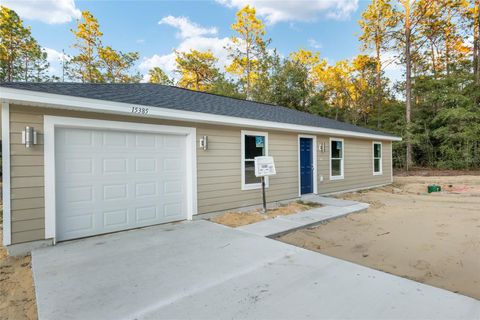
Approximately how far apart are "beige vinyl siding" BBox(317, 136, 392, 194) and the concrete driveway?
18.3 feet

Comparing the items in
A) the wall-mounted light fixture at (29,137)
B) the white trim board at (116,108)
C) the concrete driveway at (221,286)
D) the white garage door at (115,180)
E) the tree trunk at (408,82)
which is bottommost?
the concrete driveway at (221,286)

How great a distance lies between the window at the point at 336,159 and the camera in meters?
9.11

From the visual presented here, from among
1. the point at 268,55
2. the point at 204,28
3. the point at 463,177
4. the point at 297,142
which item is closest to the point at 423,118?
the point at 463,177

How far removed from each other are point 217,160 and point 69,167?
2.88 m

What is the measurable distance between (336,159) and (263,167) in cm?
440

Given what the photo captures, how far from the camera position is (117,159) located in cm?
466

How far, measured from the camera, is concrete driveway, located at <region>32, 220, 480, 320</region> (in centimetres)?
215

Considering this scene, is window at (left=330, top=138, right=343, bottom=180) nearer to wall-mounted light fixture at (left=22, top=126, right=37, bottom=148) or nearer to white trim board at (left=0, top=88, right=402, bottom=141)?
white trim board at (left=0, top=88, right=402, bottom=141)

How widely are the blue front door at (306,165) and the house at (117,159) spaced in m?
0.62

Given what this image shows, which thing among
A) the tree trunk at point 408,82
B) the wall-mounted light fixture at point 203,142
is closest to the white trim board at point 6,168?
the wall-mounted light fixture at point 203,142

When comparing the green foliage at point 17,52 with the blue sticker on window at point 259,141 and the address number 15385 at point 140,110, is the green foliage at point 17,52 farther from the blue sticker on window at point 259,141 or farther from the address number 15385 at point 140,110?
the blue sticker on window at point 259,141

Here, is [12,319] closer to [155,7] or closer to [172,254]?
[172,254]

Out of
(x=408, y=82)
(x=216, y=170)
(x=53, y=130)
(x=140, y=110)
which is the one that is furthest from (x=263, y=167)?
(x=408, y=82)

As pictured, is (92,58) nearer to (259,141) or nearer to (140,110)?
(259,141)
